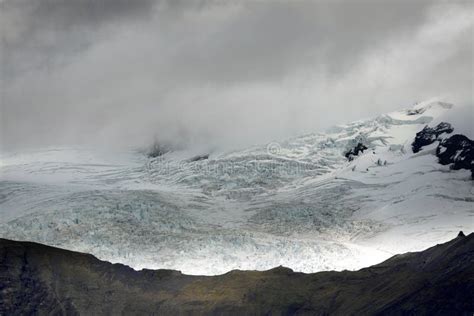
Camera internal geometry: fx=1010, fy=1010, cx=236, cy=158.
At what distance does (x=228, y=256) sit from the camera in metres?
145

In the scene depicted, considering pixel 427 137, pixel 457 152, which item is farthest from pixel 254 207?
pixel 427 137

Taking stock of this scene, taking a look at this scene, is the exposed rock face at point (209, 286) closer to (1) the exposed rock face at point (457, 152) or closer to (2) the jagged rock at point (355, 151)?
(1) the exposed rock face at point (457, 152)

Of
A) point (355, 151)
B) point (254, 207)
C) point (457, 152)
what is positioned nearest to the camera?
point (254, 207)

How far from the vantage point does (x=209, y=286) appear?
140250 millimetres

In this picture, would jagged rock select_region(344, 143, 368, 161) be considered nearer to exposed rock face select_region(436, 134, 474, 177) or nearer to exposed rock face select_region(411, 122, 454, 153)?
exposed rock face select_region(411, 122, 454, 153)

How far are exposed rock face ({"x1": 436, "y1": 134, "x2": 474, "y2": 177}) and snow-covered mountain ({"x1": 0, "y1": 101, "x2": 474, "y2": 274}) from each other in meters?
1.47

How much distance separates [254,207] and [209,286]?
3311 centimetres

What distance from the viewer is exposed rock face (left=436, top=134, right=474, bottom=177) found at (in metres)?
183

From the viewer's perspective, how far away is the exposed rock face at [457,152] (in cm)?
18279

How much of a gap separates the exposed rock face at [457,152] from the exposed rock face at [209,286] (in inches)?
1918

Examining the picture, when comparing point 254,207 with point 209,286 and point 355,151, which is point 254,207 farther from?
point 355,151

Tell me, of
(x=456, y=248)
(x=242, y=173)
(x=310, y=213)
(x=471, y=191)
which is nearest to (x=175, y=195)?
(x=242, y=173)

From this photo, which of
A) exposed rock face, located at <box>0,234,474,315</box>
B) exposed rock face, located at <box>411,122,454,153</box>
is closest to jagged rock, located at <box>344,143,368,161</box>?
exposed rock face, located at <box>411,122,454,153</box>

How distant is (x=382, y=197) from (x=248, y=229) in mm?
26238
